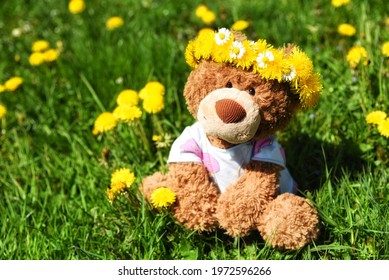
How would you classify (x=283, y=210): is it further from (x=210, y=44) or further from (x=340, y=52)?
(x=340, y=52)

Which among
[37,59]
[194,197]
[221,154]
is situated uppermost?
[37,59]

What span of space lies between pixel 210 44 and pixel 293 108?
350mm

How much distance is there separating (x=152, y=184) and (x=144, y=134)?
0.38m

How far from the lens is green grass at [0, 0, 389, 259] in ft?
6.55

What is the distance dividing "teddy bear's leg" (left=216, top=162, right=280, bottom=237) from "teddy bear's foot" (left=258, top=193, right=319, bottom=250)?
0.04 meters

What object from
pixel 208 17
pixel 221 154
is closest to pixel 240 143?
pixel 221 154

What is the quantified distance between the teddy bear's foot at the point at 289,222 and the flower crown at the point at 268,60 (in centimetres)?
34

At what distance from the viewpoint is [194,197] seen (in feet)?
6.24

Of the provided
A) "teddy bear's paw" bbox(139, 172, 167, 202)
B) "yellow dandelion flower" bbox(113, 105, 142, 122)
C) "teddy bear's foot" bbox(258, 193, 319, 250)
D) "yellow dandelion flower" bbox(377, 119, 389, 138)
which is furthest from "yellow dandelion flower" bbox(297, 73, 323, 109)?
"yellow dandelion flower" bbox(113, 105, 142, 122)

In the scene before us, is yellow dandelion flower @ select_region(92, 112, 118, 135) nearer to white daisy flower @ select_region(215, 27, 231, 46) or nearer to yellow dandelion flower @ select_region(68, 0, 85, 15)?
white daisy flower @ select_region(215, 27, 231, 46)

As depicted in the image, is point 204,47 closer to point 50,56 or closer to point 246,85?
point 246,85

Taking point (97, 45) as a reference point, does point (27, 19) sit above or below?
above
